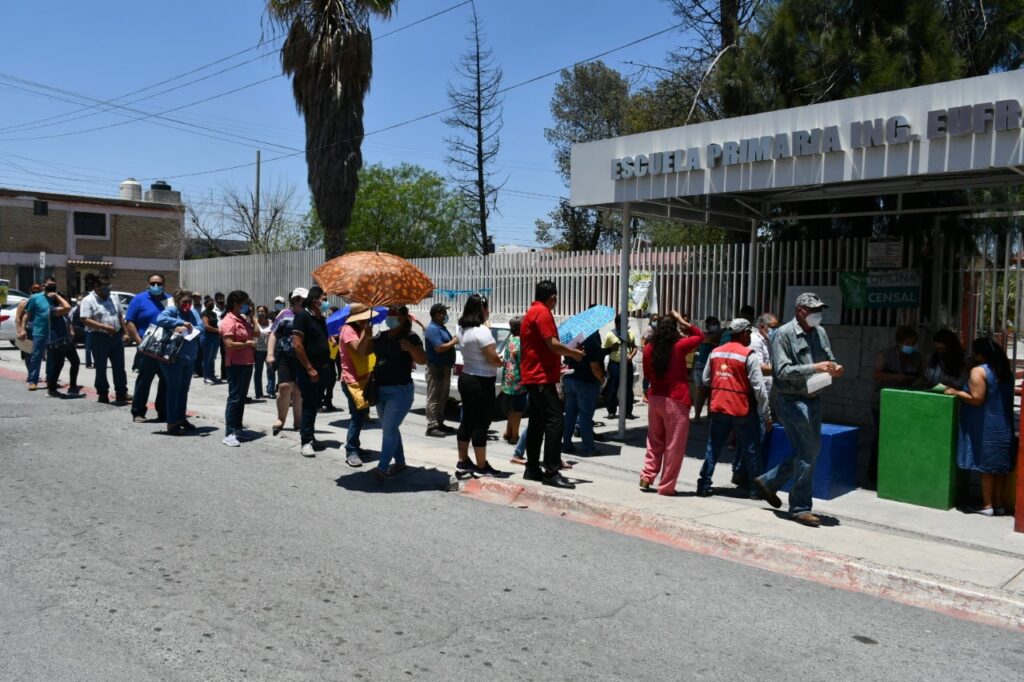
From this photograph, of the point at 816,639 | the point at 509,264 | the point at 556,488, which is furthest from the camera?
the point at 509,264

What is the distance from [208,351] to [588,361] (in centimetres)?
936

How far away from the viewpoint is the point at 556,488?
8.47m

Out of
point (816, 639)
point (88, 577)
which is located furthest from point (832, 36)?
point (88, 577)

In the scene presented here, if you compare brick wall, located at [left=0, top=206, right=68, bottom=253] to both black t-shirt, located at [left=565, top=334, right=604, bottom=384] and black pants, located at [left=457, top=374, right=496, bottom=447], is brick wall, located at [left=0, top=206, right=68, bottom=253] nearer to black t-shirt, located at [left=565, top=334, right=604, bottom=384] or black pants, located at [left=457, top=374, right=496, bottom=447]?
black t-shirt, located at [left=565, top=334, right=604, bottom=384]

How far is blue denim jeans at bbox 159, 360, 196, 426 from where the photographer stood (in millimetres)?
10797

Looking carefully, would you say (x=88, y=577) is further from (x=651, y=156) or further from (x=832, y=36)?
(x=832, y=36)

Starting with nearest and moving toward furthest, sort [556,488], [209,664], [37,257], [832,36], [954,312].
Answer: [209,664]
[556,488]
[954,312]
[832,36]
[37,257]

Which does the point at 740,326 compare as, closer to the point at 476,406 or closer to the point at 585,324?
the point at 585,324

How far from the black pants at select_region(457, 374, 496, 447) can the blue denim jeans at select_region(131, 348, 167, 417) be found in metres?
4.38

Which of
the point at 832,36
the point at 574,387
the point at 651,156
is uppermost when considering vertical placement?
the point at 832,36

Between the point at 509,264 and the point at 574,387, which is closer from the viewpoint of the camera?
the point at 574,387

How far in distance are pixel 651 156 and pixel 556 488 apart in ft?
15.0

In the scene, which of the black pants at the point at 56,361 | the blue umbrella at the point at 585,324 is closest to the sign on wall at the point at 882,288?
the blue umbrella at the point at 585,324

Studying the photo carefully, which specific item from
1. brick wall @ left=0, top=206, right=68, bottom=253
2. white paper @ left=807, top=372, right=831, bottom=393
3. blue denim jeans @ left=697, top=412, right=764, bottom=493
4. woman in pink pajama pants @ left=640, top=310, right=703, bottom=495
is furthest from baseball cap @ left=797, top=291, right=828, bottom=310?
brick wall @ left=0, top=206, right=68, bottom=253
